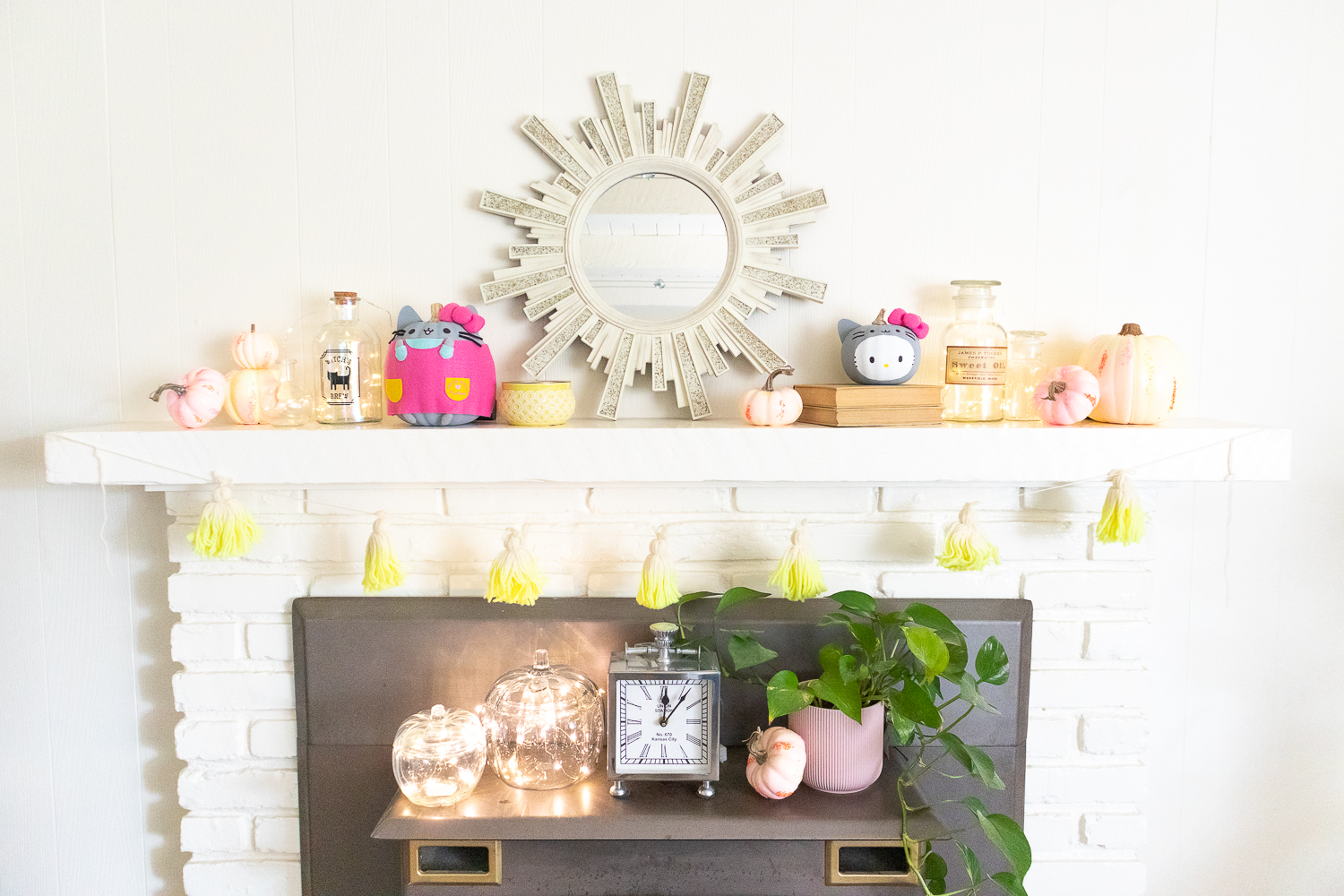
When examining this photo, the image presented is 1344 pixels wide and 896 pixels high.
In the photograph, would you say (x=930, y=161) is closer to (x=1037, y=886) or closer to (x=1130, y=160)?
(x=1130, y=160)

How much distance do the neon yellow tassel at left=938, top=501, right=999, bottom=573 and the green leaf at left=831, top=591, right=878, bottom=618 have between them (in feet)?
0.47

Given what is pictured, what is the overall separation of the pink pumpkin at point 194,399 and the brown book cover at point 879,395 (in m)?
0.86

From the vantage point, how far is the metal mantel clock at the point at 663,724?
1.12m

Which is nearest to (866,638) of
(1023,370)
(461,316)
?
(1023,370)

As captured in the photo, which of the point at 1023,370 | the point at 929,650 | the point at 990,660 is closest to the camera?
the point at 929,650

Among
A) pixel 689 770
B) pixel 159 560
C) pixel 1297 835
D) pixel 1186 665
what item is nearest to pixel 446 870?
pixel 689 770

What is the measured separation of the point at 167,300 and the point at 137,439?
11.5 inches

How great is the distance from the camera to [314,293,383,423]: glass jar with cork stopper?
47.1 inches

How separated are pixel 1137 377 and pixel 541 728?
972 mm

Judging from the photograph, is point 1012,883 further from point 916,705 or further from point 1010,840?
point 916,705

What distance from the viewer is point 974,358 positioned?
1.21 metres

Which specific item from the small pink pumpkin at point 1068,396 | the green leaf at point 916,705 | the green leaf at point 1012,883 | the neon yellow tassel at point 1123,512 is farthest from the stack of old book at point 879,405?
the green leaf at point 1012,883

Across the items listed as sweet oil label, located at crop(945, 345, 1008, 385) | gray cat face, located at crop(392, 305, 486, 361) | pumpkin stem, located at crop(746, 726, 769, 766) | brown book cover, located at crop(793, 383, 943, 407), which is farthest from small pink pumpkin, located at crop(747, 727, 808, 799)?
gray cat face, located at crop(392, 305, 486, 361)

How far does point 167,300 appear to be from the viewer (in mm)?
1300
